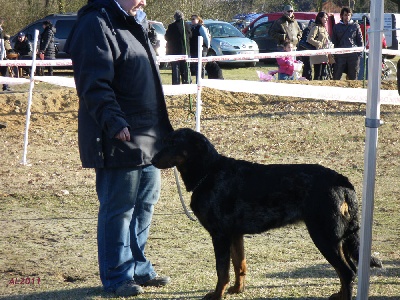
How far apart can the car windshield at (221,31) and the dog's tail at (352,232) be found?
2234 cm

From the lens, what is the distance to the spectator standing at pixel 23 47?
22.6 meters

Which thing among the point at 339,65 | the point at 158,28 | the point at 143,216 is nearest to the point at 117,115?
the point at 143,216

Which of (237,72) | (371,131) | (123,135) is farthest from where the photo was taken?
(237,72)

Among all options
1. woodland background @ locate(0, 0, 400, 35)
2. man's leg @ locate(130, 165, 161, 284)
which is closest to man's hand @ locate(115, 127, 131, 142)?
man's leg @ locate(130, 165, 161, 284)

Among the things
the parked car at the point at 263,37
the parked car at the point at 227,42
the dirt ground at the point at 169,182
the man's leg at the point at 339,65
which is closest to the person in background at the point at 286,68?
the man's leg at the point at 339,65

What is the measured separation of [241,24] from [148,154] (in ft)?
118

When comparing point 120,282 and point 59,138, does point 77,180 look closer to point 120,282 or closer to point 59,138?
point 59,138

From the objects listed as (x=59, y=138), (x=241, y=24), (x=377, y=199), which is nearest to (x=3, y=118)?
(x=59, y=138)

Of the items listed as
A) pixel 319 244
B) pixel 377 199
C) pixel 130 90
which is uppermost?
pixel 130 90

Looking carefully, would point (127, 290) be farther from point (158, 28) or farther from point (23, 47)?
point (158, 28)

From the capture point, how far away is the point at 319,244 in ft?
15.3

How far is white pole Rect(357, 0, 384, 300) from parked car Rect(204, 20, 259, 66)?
21.4 m

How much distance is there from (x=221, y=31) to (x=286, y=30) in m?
7.70

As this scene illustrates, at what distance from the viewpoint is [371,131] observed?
3926mm
